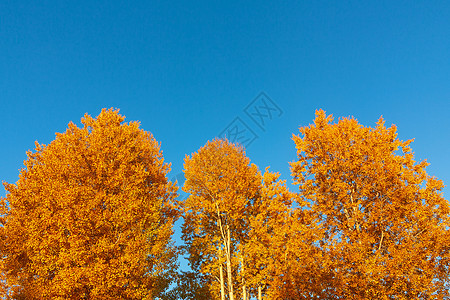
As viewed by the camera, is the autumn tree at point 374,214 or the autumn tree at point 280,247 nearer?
the autumn tree at point 374,214

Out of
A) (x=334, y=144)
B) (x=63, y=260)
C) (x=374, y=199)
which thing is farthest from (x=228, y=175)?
(x=63, y=260)

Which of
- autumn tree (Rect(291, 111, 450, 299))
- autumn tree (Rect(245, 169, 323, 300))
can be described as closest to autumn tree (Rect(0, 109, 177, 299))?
autumn tree (Rect(245, 169, 323, 300))

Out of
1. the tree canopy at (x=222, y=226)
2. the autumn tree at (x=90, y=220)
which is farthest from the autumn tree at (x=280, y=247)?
the autumn tree at (x=90, y=220)

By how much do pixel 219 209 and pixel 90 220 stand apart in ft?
30.9

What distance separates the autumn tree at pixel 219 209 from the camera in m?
20.0

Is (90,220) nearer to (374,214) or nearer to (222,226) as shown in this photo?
(222,226)

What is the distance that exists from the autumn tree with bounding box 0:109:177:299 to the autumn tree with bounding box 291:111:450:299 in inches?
354

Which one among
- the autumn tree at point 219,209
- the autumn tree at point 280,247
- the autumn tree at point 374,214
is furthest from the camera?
the autumn tree at point 219,209

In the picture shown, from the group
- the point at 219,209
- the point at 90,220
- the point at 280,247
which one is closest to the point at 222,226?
the point at 219,209

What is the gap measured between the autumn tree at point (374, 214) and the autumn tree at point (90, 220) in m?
8.99

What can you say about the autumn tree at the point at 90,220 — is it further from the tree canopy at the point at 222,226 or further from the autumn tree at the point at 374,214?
the autumn tree at the point at 374,214

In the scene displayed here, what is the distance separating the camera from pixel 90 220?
13664 mm

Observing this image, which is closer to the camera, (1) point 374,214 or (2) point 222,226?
(1) point 374,214

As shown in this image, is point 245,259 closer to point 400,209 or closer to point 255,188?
point 255,188
